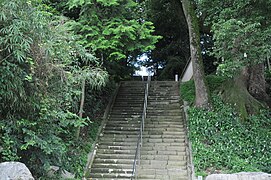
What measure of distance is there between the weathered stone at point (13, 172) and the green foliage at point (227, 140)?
4883mm

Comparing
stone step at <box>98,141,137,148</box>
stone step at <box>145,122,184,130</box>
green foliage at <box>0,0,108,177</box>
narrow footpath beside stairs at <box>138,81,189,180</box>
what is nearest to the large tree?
narrow footpath beside stairs at <box>138,81,189,180</box>

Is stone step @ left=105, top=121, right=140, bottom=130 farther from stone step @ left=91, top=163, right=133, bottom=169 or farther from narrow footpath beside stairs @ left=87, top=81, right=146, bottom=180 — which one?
stone step @ left=91, top=163, right=133, bottom=169

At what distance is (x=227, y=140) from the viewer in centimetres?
930

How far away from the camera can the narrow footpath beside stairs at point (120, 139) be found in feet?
27.7

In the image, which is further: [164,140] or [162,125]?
[162,125]

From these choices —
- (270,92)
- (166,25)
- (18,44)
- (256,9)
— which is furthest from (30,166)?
(166,25)

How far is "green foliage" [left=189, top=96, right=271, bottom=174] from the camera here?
8.30 metres

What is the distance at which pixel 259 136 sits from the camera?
953 centimetres

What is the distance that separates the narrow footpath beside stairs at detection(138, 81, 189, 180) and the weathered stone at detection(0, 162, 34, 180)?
163 inches

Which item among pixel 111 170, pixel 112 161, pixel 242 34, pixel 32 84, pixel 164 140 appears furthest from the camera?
pixel 164 140

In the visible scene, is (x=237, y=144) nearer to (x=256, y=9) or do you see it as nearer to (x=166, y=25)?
(x=256, y=9)

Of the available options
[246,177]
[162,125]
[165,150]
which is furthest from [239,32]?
[162,125]

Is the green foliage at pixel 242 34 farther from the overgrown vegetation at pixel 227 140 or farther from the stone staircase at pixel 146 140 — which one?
the stone staircase at pixel 146 140

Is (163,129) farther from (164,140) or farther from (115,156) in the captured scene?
(115,156)
